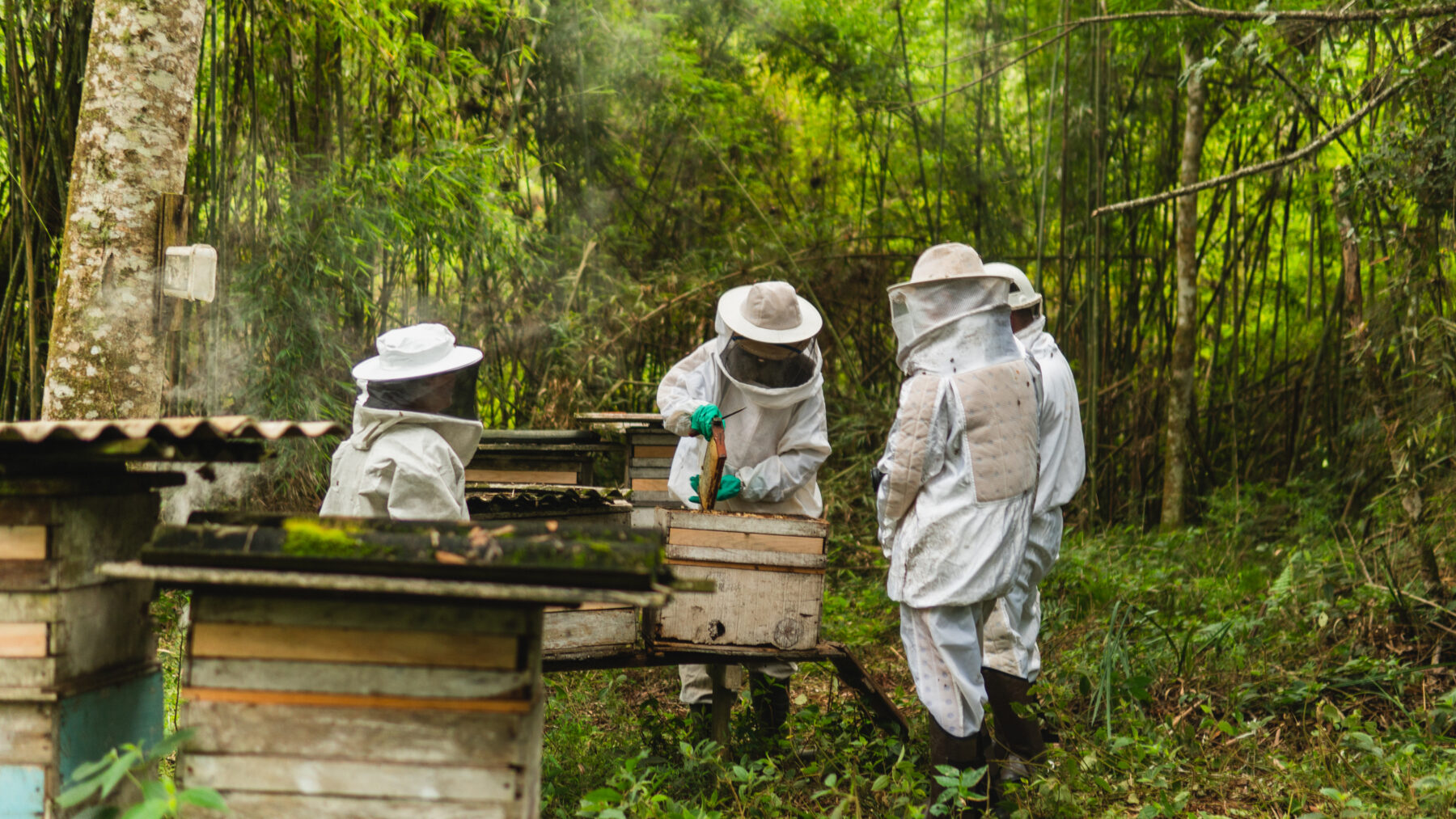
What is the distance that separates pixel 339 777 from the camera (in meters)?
1.78

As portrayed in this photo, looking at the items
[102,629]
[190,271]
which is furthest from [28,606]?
[190,271]

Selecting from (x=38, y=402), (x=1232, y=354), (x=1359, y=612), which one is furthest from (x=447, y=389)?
(x=1232, y=354)

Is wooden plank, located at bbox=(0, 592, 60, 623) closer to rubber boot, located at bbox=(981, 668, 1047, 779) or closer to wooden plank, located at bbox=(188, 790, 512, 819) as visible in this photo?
wooden plank, located at bbox=(188, 790, 512, 819)

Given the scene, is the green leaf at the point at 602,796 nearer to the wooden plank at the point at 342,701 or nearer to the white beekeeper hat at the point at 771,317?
the wooden plank at the point at 342,701

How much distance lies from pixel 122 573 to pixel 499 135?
5861 millimetres

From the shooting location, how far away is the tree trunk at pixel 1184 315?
661 centimetres

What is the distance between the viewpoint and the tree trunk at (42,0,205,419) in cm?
318

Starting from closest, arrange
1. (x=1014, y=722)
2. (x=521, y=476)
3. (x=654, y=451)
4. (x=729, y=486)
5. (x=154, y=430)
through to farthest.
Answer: (x=154, y=430) → (x=1014, y=722) → (x=729, y=486) → (x=521, y=476) → (x=654, y=451)

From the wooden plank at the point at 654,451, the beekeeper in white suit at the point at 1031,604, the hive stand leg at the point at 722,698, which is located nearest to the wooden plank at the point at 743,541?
the hive stand leg at the point at 722,698

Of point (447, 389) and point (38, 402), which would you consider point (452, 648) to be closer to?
point (447, 389)

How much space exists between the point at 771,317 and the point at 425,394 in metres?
1.34

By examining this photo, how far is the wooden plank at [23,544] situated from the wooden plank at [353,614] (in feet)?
1.26

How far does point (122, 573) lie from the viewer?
171 centimetres

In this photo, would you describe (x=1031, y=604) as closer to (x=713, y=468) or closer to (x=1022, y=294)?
(x=713, y=468)
